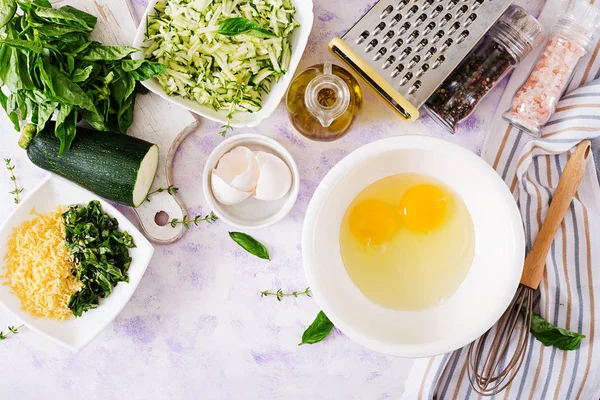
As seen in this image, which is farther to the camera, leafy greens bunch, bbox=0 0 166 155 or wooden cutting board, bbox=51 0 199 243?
wooden cutting board, bbox=51 0 199 243

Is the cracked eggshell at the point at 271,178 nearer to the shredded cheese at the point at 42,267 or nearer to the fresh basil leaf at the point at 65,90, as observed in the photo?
Answer: the fresh basil leaf at the point at 65,90

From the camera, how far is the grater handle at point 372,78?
1.53 meters

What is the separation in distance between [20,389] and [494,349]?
155 centimetres

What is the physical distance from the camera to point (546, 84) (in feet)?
5.21

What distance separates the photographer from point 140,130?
1.70 metres

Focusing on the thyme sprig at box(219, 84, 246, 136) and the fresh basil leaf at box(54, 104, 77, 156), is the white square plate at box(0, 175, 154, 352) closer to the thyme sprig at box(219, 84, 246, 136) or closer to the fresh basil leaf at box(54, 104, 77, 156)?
the fresh basil leaf at box(54, 104, 77, 156)

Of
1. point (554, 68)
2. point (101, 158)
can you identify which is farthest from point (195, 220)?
point (554, 68)

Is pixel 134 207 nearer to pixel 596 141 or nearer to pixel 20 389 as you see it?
pixel 20 389

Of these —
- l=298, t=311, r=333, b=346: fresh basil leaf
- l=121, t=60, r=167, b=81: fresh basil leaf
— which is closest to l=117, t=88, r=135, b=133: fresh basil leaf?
l=121, t=60, r=167, b=81: fresh basil leaf

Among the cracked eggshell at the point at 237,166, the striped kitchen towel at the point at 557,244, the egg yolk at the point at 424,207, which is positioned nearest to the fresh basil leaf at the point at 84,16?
the cracked eggshell at the point at 237,166

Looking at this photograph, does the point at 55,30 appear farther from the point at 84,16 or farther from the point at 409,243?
the point at 409,243

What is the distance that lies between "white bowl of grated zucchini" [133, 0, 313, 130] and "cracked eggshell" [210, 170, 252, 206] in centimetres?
16

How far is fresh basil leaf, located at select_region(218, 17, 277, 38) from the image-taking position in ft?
4.73

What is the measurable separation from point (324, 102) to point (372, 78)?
5.9 inches
